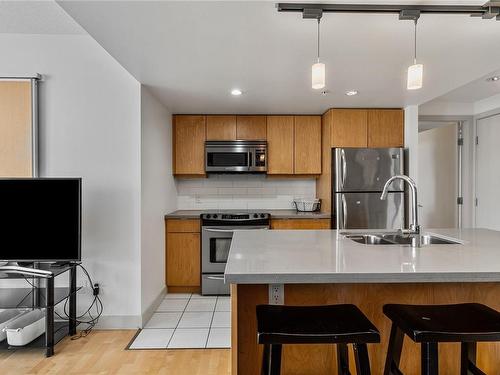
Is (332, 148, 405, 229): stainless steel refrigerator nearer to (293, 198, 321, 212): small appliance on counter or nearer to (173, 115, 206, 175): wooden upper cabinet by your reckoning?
(293, 198, 321, 212): small appliance on counter

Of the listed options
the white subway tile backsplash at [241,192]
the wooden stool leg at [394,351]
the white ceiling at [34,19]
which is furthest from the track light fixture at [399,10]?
the white subway tile backsplash at [241,192]

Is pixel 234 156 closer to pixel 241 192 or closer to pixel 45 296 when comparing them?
pixel 241 192

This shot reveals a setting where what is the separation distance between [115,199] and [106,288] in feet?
2.50

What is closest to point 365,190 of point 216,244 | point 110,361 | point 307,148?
point 307,148

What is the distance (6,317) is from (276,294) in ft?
8.17

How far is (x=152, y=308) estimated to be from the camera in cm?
321

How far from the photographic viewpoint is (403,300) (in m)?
1.67

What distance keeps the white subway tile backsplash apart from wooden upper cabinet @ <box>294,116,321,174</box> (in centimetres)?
38

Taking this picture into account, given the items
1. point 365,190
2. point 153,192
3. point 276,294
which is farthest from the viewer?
point 365,190

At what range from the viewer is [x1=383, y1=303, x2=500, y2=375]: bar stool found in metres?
1.22

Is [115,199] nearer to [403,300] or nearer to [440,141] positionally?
[403,300]

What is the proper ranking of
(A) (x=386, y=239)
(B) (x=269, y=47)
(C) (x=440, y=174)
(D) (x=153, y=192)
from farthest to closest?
(C) (x=440, y=174), (D) (x=153, y=192), (A) (x=386, y=239), (B) (x=269, y=47)

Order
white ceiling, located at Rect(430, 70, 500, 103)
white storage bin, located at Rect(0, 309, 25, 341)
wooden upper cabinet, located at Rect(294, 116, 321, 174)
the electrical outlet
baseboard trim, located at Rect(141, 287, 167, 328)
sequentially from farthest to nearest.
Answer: wooden upper cabinet, located at Rect(294, 116, 321, 174) → white ceiling, located at Rect(430, 70, 500, 103) → baseboard trim, located at Rect(141, 287, 167, 328) → white storage bin, located at Rect(0, 309, 25, 341) → the electrical outlet

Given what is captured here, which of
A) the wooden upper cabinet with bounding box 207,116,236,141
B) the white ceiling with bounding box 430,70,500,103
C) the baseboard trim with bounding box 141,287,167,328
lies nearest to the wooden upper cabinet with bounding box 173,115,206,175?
the wooden upper cabinet with bounding box 207,116,236,141
